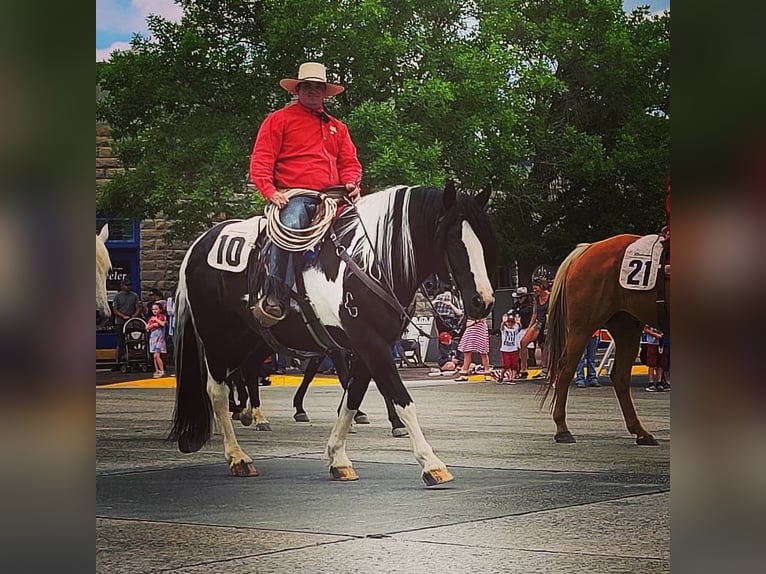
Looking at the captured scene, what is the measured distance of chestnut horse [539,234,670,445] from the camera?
6230 mm

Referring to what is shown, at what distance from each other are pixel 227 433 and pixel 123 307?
0.84 meters

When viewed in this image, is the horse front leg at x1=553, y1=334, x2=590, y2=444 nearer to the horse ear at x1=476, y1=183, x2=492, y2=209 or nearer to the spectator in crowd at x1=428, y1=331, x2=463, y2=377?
the spectator in crowd at x1=428, y1=331, x2=463, y2=377

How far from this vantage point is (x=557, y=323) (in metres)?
6.43

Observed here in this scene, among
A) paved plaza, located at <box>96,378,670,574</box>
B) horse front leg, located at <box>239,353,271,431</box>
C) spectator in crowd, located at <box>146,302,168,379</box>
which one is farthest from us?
spectator in crowd, located at <box>146,302,168,379</box>

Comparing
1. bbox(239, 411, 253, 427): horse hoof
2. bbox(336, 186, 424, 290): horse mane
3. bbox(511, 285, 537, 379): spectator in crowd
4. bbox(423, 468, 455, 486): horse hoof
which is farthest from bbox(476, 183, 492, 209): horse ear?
bbox(239, 411, 253, 427): horse hoof

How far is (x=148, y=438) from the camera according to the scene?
6551mm

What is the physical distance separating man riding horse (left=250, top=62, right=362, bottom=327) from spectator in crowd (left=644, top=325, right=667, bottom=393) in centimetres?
161

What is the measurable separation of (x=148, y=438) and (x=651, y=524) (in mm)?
2560

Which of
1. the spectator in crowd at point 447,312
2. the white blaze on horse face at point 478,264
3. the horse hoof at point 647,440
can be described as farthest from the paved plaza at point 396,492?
the white blaze on horse face at point 478,264

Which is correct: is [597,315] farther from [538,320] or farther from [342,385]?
[342,385]

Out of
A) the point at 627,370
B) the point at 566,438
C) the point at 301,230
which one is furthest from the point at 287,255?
the point at 627,370

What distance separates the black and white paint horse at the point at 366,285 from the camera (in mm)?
6281

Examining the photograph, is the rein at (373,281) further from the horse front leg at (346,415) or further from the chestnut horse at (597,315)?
the chestnut horse at (597,315)
